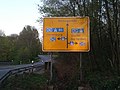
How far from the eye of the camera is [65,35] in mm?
25016

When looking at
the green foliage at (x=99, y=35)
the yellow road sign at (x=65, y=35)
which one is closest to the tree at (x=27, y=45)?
the green foliage at (x=99, y=35)

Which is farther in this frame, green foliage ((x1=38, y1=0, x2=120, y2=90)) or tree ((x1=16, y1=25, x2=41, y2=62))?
tree ((x1=16, y1=25, x2=41, y2=62))

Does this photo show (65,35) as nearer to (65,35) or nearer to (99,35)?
(65,35)

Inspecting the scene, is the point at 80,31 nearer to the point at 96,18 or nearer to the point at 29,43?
the point at 96,18

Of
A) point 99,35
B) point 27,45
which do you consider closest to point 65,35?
point 99,35

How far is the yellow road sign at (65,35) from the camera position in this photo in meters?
24.8

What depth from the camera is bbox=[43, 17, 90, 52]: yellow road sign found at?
24.8 meters

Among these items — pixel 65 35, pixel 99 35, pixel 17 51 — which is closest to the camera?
pixel 65 35

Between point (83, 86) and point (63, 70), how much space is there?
26.0ft

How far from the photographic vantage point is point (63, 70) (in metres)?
29.5

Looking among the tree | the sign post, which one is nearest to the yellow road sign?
the sign post

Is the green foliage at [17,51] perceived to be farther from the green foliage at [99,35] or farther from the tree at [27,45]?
the green foliage at [99,35]

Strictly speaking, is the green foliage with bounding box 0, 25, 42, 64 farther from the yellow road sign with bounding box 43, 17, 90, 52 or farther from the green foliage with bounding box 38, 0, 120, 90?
the yellow road sign with bounding box 43, 17, 90, 52

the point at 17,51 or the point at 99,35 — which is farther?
the point at 17,51
